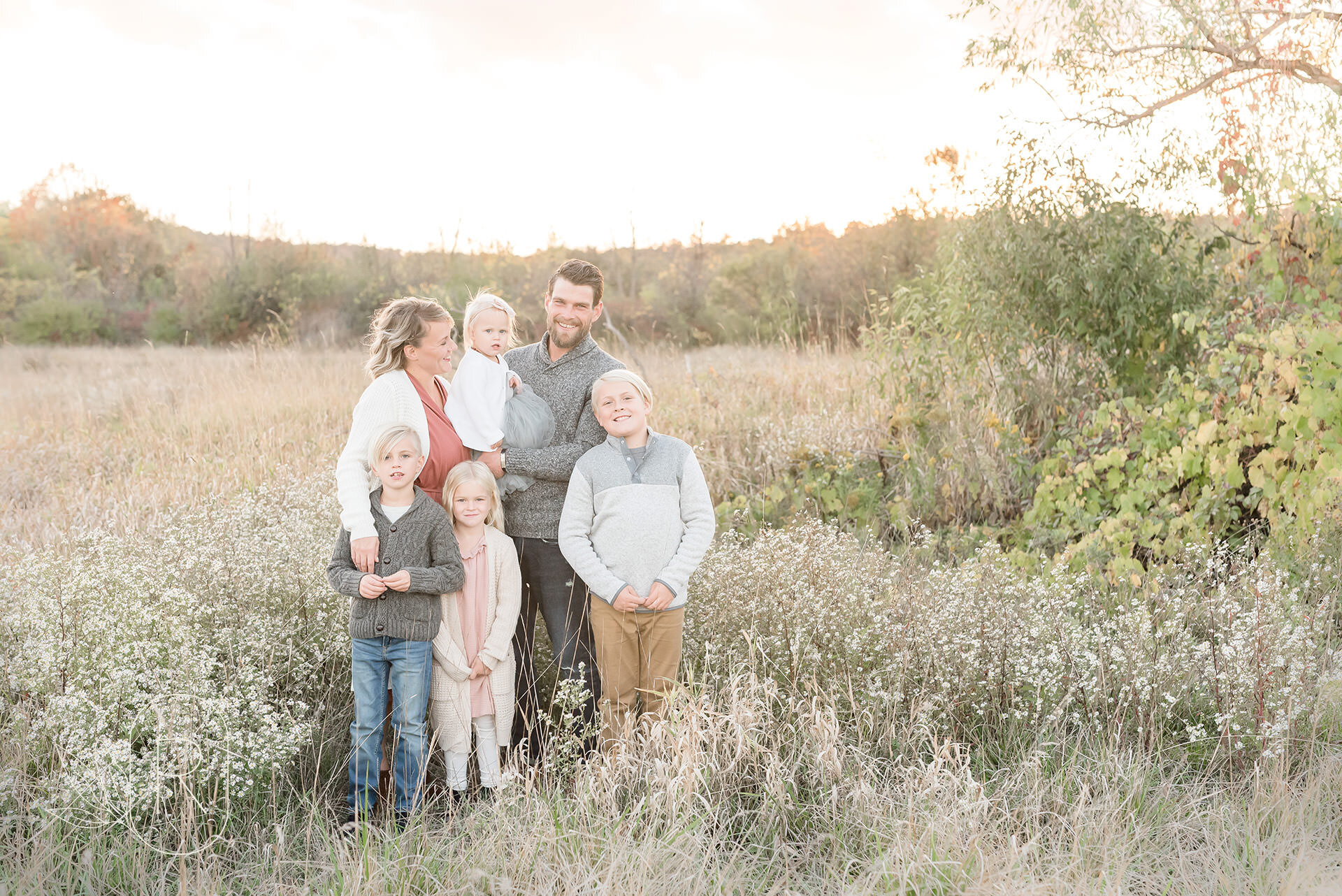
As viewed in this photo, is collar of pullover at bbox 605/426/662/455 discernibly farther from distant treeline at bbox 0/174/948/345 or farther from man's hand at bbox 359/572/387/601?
distant treeline at bbox 0/174/948/345

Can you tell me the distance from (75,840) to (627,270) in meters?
23.2

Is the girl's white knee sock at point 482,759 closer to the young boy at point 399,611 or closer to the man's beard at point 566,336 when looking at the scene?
the young boy at point 399,611

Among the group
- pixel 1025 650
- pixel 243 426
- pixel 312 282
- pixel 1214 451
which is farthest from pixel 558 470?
pixel 312 282

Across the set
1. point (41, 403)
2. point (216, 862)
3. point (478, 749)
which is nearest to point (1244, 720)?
point (478, 749)

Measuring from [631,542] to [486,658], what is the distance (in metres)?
0.64

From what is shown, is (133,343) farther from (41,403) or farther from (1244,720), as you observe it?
(1244,720)

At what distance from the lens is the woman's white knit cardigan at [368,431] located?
9.99ft

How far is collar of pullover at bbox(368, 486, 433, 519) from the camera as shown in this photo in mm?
3092

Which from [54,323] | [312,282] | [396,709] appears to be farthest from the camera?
[54,323]

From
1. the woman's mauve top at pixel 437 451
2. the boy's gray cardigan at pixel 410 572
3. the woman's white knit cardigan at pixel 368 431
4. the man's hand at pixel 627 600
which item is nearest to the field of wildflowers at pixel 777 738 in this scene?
the man's hand at pixel 627 600

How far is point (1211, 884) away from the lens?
8.21 feet

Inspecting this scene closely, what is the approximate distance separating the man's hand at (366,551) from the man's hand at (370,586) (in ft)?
0.18

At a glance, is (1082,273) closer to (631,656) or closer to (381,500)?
(631,656)

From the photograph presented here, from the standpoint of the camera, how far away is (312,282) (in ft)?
63.9
